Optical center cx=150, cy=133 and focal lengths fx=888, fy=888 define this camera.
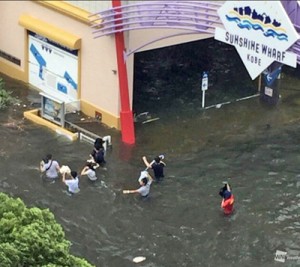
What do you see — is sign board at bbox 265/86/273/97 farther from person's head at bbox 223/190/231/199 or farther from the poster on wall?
person's head at bbox 223/190/231/199

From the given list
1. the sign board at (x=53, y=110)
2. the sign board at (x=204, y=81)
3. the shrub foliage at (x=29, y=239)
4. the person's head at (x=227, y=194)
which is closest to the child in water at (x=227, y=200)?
the person's head at (x=227, y=194)

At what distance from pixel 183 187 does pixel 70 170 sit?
3.55m

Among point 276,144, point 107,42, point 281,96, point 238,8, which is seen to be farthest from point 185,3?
point 281,96

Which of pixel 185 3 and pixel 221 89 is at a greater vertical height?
pixel 185 3

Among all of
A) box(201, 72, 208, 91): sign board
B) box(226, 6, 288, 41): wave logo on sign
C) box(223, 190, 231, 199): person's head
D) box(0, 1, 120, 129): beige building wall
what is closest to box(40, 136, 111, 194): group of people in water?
box(0, 1, 120, 129): beige building wall

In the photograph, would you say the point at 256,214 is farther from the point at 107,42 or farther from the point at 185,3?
the point at 107,42

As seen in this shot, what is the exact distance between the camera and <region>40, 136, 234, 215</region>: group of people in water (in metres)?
25.0

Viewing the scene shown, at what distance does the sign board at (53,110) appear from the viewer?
101 feet

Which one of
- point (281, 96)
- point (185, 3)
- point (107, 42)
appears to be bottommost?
point (281, 96)

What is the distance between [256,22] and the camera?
24.8 m

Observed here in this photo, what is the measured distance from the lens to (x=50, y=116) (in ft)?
103

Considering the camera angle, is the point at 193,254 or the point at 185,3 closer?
the point at 193,254

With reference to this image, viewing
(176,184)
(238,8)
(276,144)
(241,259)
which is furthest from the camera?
(276,144)

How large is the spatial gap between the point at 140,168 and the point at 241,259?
6263mm
